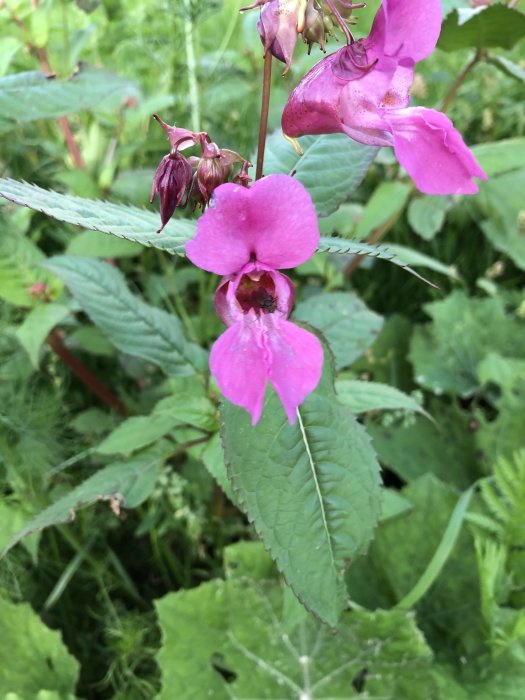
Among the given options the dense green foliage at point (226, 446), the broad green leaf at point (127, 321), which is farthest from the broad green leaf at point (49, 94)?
the broad green leaf at point (127, 321)

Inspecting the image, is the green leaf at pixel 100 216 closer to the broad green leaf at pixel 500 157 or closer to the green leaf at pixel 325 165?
the green leaf at pixel 325 165

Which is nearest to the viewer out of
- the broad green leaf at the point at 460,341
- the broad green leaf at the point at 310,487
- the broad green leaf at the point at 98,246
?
the broad green leaf at the point at 310,487

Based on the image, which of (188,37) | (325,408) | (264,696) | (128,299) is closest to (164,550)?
(264,696)

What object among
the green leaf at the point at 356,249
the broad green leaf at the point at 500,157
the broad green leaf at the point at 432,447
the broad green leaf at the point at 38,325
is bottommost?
the broad green leaf at the point at 432,447

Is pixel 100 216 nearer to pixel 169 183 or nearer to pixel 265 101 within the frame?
pixel 169 183

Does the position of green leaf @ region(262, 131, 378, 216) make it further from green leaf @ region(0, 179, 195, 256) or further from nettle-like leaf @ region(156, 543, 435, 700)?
nettle-like leaf @ region(156, 543, 435, 700)

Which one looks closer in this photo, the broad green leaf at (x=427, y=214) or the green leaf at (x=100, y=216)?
the green leaf at (x=100, y=216)

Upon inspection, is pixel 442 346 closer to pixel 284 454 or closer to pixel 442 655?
pixel 442 655
